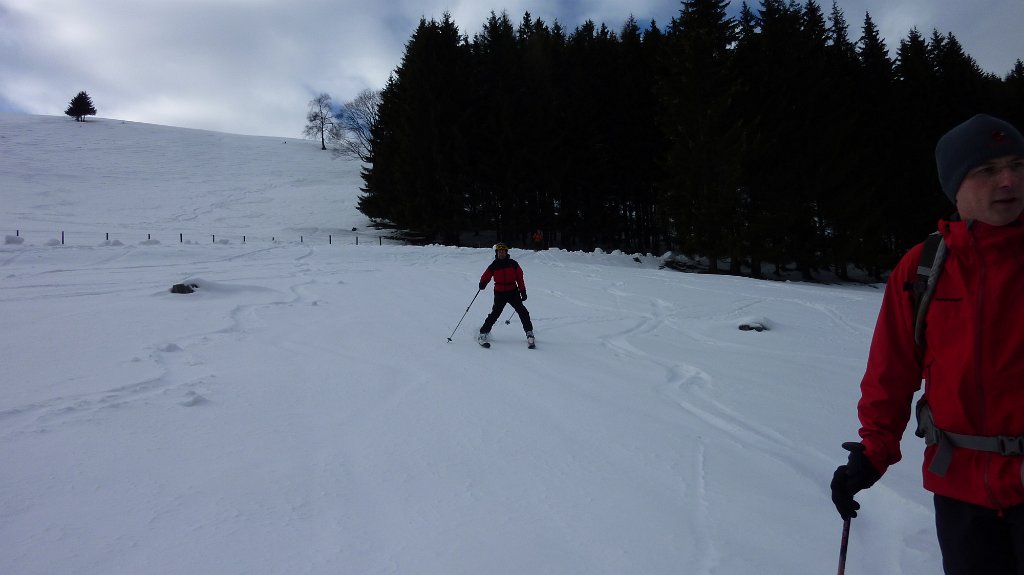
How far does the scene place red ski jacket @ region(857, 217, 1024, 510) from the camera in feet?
5.73

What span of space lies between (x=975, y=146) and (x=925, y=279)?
47cm

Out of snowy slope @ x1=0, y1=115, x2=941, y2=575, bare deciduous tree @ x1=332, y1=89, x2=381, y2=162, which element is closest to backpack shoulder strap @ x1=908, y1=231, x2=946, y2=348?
snowy slope @ x1=0, y1=115, x2=941, y2=575

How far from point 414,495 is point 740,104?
85.9 ft

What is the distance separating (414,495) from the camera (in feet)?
12.3

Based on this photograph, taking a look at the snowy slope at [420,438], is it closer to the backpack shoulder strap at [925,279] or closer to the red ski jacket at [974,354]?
the red ski jacket at [974,354]

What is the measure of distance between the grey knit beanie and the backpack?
0.67ft

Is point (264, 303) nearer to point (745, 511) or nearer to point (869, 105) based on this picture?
point (745, 511)

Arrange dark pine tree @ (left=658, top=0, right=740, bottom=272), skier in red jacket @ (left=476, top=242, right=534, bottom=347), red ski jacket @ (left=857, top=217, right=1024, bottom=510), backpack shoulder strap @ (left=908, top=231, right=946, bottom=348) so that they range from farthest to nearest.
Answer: dark pine tree @ (left=658, top=0, right=740, bottom=272) < skier in red jacket @ (left=476, top=242, right=534, bottom=347) < backpack shoulder strap @ (left=908, top=231, right=946, bottom=348) < red ski jacket @ (left=857, top=217, right=1024, bottom=510)

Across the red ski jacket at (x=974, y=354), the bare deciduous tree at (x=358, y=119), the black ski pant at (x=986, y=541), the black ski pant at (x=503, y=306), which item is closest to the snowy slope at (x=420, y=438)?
the black ski pant at (x=503, y=306)

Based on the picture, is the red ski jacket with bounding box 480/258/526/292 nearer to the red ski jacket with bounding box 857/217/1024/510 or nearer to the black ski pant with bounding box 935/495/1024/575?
the red ski jacket with bounding box 857/217/1024/510

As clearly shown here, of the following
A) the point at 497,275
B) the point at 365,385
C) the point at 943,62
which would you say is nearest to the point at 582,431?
the point at 365,385

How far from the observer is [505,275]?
9.58 m

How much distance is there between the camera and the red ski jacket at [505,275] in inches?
373

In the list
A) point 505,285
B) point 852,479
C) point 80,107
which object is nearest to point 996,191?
point 852,479
